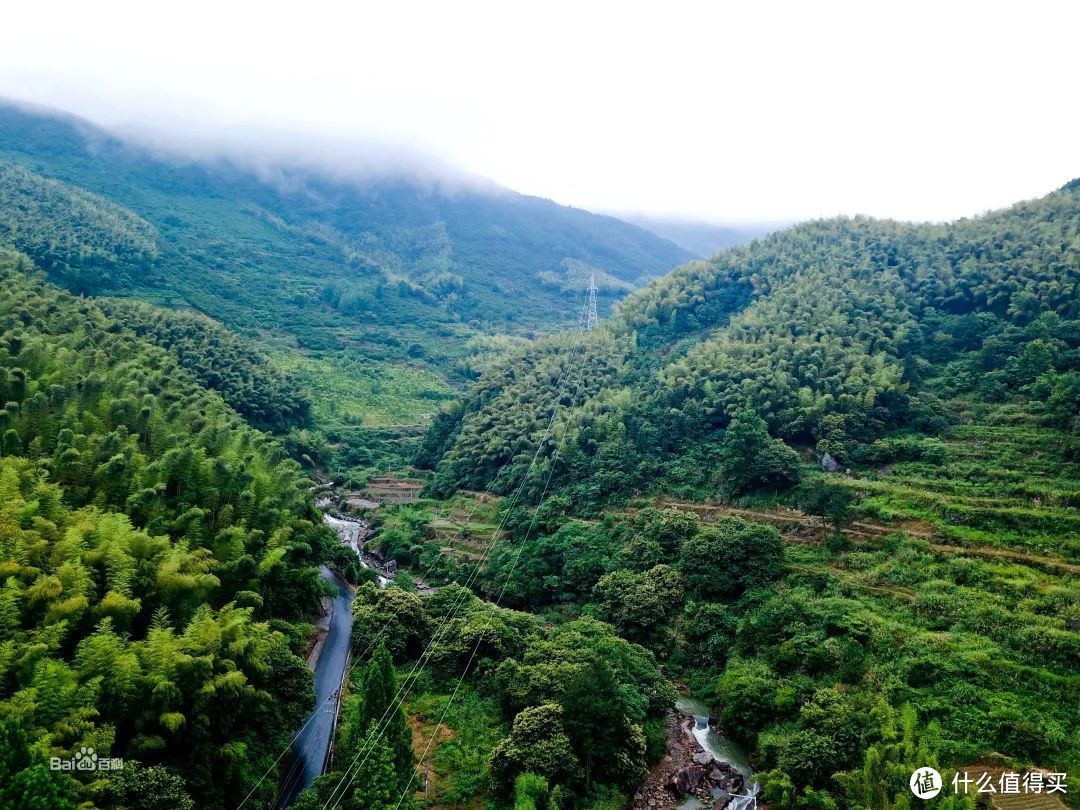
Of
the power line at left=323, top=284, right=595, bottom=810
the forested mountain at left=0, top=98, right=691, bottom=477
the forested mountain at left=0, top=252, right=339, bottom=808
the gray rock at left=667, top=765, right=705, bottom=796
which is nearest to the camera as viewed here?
the forested mountain at left=0, top=252, right=339, bottom=808

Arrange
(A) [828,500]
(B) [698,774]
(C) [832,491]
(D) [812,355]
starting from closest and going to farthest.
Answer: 1. (B) [698,774]
2. (A) [828,500]
3. (C) [832,491]
4. (D) [812,355]

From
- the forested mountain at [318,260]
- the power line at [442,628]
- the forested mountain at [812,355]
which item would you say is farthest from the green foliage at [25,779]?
the forested mountain at [318,260]

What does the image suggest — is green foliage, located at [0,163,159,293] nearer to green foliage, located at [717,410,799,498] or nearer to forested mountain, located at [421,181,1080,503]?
forested mountain, located at [421,181,1080,503]

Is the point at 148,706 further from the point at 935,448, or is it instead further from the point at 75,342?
the point at 935,448

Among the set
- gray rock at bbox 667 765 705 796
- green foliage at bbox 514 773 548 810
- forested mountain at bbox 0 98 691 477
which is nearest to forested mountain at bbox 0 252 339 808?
green foliage at bbox 514 773 548 810

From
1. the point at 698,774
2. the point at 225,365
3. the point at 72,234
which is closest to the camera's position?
the point at 698,774

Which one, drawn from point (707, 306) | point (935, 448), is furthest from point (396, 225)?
point (935, 448)

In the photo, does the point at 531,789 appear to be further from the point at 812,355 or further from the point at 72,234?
the point at 72,234

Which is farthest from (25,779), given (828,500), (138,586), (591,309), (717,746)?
(591,309)
